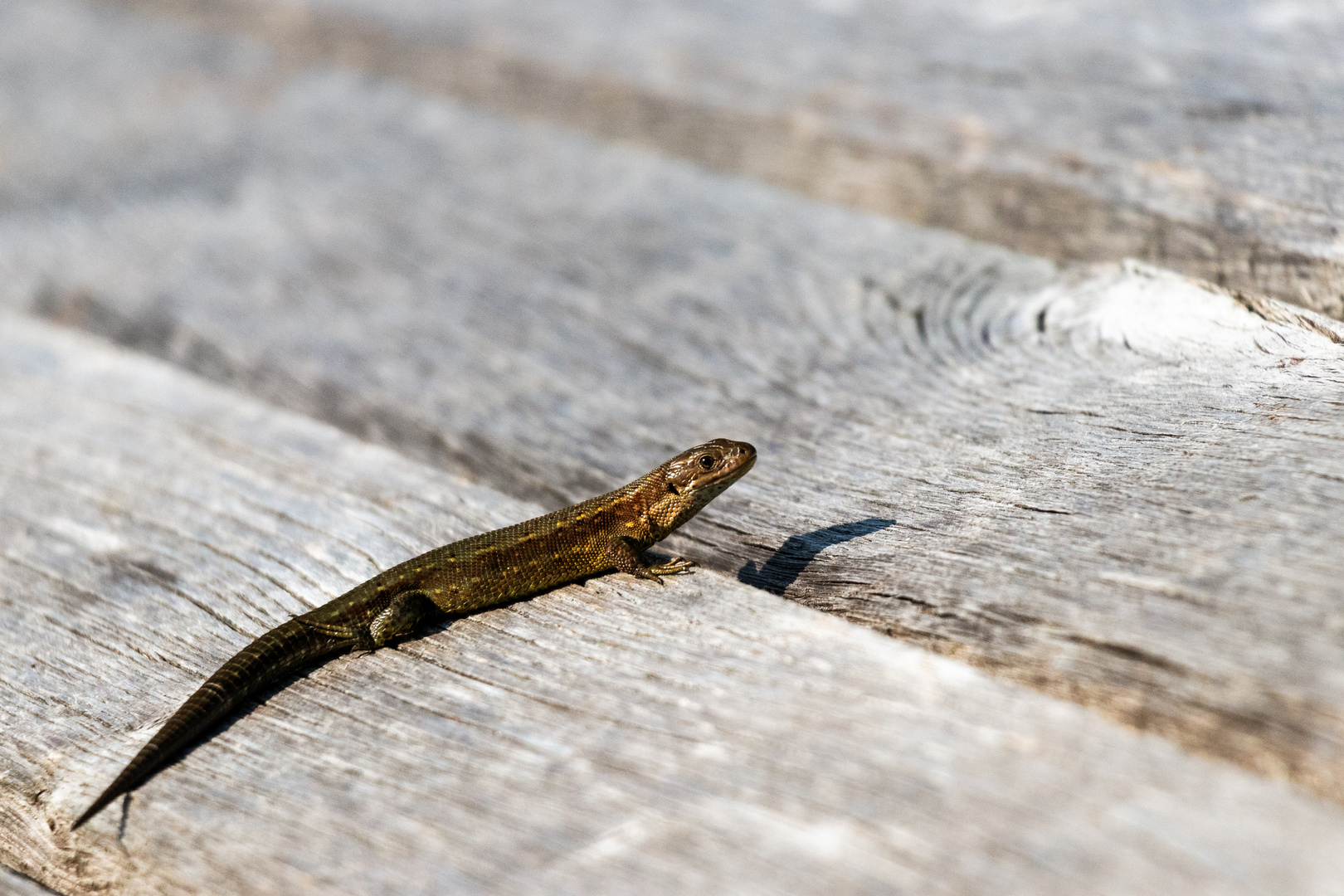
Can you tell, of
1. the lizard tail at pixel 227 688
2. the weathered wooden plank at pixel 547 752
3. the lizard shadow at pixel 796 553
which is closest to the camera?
the weathered wooden plank at pixel 547 752

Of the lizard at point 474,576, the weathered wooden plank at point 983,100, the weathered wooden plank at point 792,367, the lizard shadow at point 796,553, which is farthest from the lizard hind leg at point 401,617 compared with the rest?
the weathered wooden plank at point 983,100

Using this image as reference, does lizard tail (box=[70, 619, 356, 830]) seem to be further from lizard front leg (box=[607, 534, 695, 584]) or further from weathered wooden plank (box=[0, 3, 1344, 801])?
weathered wooden plank (box=[0, 3, 1344, 801])

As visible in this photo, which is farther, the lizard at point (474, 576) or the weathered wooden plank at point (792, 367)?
the lizard at point (474, 576)

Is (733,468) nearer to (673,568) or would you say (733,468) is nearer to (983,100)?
(673,568)

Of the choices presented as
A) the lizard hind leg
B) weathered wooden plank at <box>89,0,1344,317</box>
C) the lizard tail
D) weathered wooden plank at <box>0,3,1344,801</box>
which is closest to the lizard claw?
weathered wooden plank at <box>0,3,1344,801</box>

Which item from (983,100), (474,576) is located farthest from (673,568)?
(983,100)

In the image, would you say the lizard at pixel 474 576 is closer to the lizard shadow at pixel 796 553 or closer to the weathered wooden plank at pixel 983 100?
the lizard shadow at pixel 796 553

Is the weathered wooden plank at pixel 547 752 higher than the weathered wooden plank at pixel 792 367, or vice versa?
the weathered wooden plank at pixel 792 367
